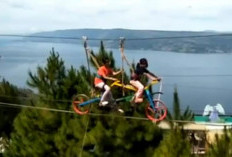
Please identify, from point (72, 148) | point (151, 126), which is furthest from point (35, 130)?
point (151, 126)

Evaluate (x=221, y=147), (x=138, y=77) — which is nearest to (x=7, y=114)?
(x=138, y=77)

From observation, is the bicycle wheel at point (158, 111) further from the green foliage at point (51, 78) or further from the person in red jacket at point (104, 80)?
the green foliage at point (51, 78)

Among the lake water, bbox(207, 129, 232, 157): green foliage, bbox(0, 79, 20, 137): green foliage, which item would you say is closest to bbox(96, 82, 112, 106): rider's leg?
bbox(207, 129, 232, 157): green foliage

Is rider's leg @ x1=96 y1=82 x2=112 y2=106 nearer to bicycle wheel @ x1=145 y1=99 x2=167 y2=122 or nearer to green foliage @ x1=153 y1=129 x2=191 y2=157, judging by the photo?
bicycle wheel @ x1=145 y1=99 x2=167 y2=122

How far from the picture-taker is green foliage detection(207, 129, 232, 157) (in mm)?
10219

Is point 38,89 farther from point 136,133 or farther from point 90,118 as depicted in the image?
point 136,133

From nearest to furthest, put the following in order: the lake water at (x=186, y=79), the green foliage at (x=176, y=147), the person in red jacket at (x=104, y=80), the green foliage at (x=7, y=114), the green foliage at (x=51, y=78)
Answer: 1. the green foliage at (x=176, y=147)
2. the person in red jacket at (x=104, y=80)
3. the green foliage at (x=51, y=78)
4. the green foliage at (x=7, y=114)
5. the lake water at (x=186, y=79)

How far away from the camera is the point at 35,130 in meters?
20.2

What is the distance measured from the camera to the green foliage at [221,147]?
10219mm

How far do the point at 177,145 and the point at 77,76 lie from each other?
1025 centimetres

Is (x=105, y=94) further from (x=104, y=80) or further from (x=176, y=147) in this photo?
(x=176, y=147)

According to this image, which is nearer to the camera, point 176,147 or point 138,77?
point 176,147

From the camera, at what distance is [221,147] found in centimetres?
1027

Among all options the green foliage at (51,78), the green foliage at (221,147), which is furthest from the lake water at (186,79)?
the green foliage at (221,147)
